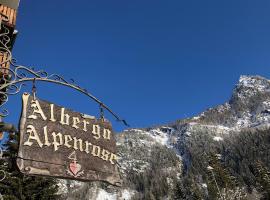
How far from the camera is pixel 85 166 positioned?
5715 mm

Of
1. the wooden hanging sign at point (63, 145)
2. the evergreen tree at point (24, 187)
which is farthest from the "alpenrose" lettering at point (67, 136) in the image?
the evergreen tree at point (24, 187)

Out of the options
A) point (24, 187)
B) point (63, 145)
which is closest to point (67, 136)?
point (63, 145)

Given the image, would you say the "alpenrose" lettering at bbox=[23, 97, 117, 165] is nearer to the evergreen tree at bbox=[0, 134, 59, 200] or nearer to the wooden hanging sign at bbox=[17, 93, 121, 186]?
the wooden hanging sign at bbox=[17, 93, 121, 186]

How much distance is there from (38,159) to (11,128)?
65 centimetres

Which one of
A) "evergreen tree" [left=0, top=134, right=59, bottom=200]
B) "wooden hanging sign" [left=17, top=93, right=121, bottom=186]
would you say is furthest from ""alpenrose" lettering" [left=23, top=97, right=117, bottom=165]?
"evergreen tree" [left=0, top=134, right=59, bottom=200]

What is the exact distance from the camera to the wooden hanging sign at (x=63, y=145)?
5.15 metres

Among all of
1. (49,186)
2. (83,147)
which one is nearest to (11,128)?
(83,147)

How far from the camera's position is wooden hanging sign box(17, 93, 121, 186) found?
5152mm

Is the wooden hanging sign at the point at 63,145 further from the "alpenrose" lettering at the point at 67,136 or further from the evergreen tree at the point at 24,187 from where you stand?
the evergreen tree at the point at 24,187

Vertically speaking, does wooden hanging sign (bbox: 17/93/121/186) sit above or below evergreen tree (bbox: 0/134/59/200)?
below

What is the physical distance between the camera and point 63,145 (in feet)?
18.1

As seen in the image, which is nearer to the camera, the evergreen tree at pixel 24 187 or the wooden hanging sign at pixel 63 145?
the wooden hanging sign at pixel 63 145

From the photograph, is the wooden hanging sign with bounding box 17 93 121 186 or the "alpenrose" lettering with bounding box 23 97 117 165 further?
the "alpenrose" lettering with bounding box 23 97 117 165

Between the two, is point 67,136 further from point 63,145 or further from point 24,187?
point 24,187
